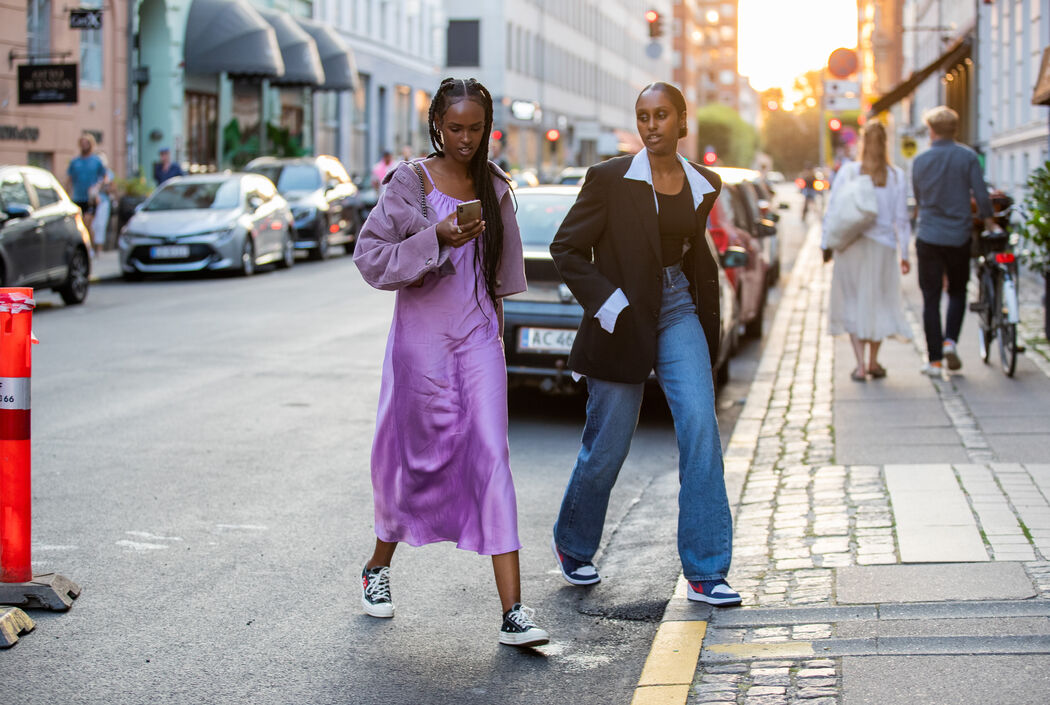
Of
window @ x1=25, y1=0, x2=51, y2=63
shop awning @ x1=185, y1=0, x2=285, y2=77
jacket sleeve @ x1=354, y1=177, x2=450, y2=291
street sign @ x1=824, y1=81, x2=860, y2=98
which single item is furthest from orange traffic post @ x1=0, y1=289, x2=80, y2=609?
shop awning @ x1=185, y1=0, x2=285, y2=77

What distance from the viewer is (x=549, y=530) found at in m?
6.67

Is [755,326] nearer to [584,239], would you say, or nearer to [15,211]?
[15,211]

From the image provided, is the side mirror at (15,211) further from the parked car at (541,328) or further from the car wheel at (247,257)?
the parked car at (541,328)

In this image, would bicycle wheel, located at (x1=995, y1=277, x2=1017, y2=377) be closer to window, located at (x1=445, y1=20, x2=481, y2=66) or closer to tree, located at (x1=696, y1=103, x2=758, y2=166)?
window, located at (x1=445, y1=20, x2=481, y2=66)

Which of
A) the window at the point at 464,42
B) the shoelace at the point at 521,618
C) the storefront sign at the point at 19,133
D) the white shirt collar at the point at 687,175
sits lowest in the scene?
the shoelace at the point at 521,618

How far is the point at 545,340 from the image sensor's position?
9516 mm

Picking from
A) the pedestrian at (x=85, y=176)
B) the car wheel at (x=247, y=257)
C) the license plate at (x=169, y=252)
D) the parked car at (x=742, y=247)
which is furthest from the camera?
the pedestrian at (x=85, y=176)

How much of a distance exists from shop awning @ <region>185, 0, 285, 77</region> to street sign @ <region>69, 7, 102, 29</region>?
706 cm

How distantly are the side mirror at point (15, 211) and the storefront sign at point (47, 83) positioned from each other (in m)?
9.77

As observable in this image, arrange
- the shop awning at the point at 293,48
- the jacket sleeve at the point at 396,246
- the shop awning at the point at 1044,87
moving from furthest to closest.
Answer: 1. the shop awning at the point at 293,48
2. the shop awning at the point at 1044,87
3. the jacket sleeve at the point at 396,246

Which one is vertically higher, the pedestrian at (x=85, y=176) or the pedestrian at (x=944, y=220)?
the pedestrian at (x=85, y=176)

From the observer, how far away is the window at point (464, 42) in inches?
2763

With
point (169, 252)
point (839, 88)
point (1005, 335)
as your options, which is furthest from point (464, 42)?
point (1005, 335)

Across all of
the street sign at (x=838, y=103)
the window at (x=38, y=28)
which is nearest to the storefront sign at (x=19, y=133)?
the window at (x=38, y=28)
